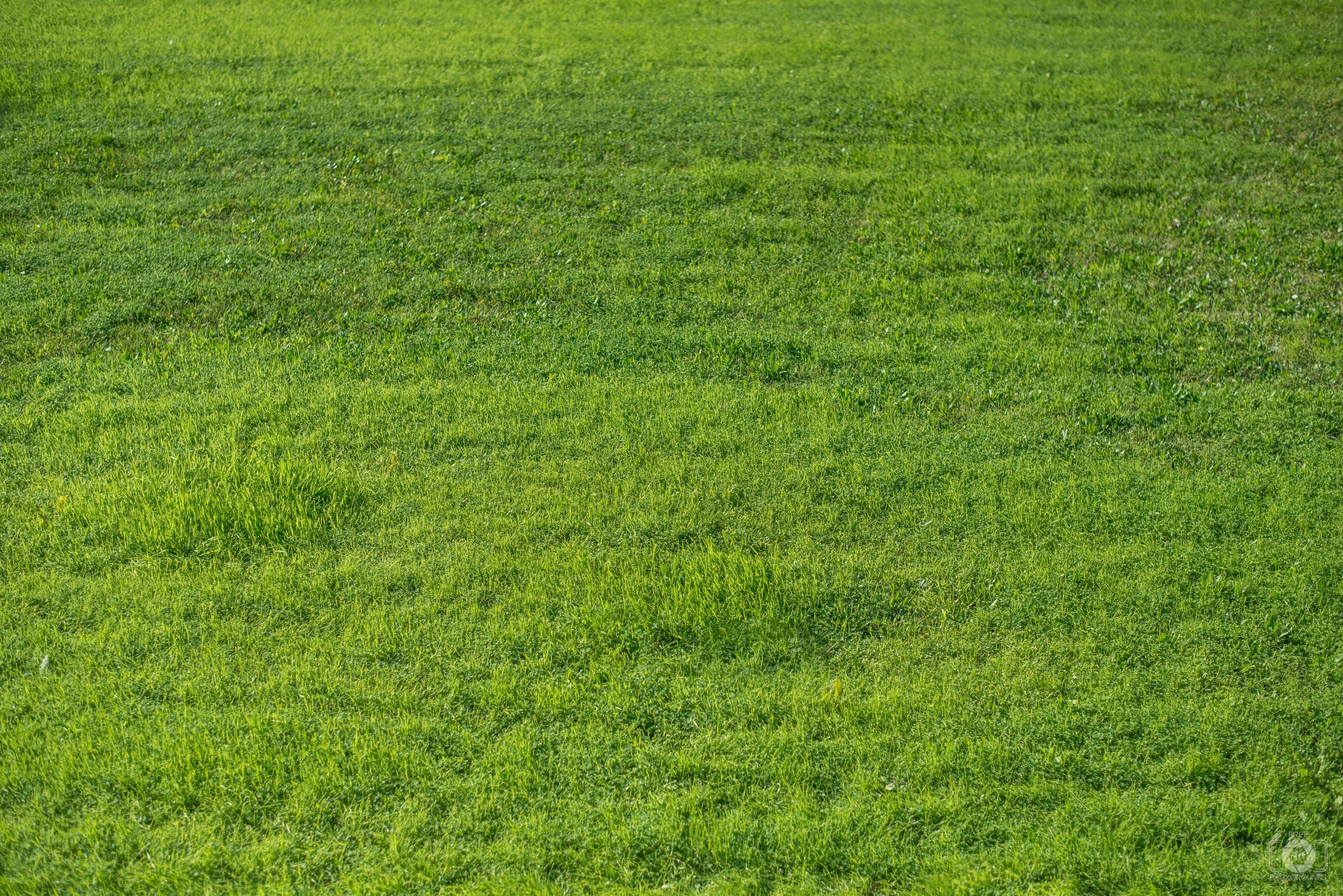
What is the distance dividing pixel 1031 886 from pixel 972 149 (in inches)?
327

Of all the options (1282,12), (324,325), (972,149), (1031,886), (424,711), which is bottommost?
(1031,886)

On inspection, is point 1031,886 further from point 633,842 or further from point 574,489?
point 574,489

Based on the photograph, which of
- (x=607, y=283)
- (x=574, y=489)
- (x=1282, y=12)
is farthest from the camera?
(x=1282, y=12)

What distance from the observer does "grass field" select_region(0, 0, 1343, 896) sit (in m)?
4.15

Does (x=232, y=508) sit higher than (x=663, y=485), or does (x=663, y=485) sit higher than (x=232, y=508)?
(x=232, y=508)

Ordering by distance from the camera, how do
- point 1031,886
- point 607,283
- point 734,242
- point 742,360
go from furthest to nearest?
point 734,242, point 607,283, point 742,360, point 1031,886

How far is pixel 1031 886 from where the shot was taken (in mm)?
3867

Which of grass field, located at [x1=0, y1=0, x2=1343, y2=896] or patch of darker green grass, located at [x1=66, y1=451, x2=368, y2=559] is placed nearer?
grass field, located at [x1=0, y1=0, x2=1343, y2=896]

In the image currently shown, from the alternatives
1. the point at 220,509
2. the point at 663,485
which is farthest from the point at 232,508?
the point at 663,485

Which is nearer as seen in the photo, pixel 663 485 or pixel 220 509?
pixel 220 509

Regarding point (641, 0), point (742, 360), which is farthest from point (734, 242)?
point (641, 0)

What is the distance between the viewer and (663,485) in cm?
610

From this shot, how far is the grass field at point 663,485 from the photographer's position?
4.15m

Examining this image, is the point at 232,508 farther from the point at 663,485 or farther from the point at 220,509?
the point at 663,485
